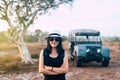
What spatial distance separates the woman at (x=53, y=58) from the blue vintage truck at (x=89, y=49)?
A: 14.7 m

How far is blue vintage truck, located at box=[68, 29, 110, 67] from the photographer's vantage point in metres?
20.7

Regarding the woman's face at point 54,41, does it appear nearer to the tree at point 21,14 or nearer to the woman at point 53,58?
the woman at point 53,58

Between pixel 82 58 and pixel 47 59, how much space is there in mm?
14830

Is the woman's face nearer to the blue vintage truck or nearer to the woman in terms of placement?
the woman

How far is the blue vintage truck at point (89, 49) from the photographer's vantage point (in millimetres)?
20719

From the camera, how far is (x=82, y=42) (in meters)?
22.1

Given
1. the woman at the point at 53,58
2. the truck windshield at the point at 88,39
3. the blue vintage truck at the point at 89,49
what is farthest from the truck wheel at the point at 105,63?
the woman at the point at 53,58

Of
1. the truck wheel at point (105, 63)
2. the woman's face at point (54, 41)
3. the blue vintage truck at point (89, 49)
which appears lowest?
the truck wheel at point (105, 63)

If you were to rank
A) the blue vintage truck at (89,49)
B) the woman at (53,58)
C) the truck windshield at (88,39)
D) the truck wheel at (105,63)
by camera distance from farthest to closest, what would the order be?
the truck windshield at (88,39)
the truck wheel at (105,63)
the blue vintage truck at (89,49)
the woman at (53,58)

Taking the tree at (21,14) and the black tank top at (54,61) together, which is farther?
the tree at (21,14)

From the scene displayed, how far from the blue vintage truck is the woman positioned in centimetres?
1472

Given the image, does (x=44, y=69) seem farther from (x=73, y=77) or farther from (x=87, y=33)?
(x=87, y=33)

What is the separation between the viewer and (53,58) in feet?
19.1

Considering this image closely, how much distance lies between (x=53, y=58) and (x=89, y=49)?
593 inches
